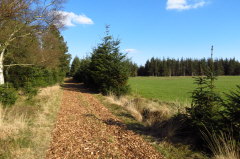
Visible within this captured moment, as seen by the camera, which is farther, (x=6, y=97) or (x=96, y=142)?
(x=6, y=97)

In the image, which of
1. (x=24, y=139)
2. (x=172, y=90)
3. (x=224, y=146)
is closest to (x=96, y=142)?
(x=24, y=139)

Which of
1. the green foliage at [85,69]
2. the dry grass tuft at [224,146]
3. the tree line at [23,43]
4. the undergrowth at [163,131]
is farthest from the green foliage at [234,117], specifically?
the green foliage at [85,69]

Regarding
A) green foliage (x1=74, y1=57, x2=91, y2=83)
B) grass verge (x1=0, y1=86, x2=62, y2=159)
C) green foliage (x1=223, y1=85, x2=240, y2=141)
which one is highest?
green foliage (x1=74, y1=57, x2=91, y2=83)

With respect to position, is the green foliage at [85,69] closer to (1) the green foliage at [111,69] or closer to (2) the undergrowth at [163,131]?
(1) the green foliage at [111,69]

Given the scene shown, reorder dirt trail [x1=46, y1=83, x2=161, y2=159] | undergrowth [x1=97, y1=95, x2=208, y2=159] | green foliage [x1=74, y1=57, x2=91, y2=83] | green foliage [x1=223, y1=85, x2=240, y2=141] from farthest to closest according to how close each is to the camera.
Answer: green foliage [x1=74, y1=57, x2=91, y2=83] → undergrowth [x1=97, y1=95, x2=208, y2=159] → dirt trail [x1=46, y1=83, x2=161, y2=159] → green foliage [x1=223, y1=85, x2=240, y2=141]

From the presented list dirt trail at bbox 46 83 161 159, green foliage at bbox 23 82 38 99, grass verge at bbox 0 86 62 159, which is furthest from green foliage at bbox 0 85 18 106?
dirt trail at bbox 46 83 161 159

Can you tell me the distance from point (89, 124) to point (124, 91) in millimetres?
8974

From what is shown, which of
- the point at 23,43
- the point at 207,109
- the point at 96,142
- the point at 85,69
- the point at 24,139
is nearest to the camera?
the point at 207,109

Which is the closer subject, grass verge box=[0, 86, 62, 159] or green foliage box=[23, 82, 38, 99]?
grass verge box=[0, 86, 62, 159]

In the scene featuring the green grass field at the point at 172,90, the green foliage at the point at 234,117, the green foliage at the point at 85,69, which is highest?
the green foliage at the point at 85,69

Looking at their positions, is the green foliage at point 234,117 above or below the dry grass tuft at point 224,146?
above

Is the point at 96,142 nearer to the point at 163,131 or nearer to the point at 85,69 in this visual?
the point at 163,131

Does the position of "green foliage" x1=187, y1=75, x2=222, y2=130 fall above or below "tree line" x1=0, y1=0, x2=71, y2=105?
below

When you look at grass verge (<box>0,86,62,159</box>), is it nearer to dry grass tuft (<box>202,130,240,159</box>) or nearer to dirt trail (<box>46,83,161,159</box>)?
dirt trail (<box>46,83,161,159</box>)
